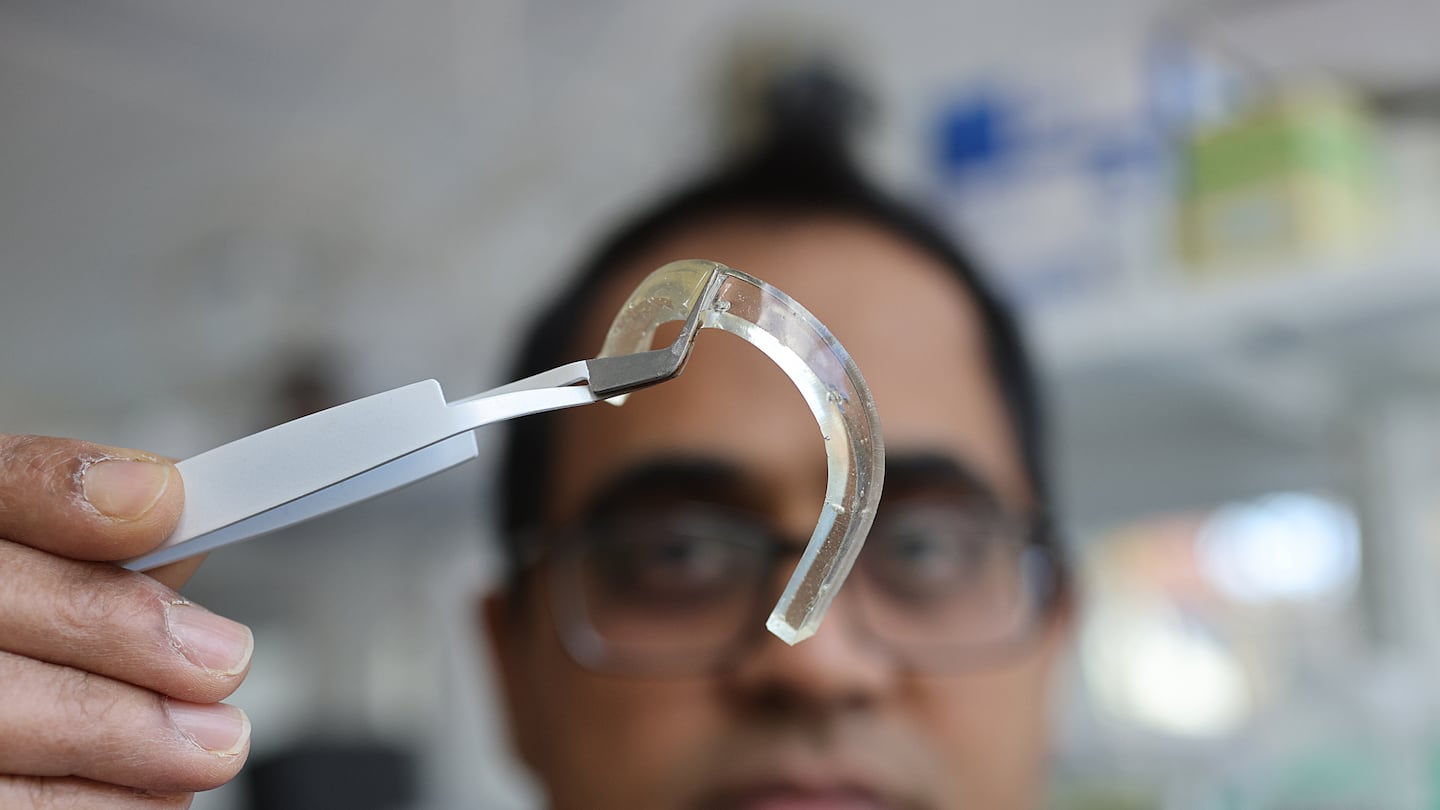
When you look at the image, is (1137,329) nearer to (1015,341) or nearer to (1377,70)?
(1015,341)

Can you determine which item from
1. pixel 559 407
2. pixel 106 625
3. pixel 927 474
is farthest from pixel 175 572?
pixel 927 474

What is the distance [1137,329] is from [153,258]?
1.74 m

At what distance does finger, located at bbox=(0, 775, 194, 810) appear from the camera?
322 millimetres

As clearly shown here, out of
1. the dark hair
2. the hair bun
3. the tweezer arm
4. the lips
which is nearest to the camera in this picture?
the tweezer arm

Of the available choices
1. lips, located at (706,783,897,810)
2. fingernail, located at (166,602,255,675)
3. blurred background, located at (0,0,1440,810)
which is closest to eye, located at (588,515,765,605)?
lips, located at (706,783,897,810)

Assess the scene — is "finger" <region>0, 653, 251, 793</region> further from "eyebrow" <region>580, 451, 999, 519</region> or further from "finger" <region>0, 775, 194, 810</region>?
"eyebrow" <region>580, 451, 999, 519</region>

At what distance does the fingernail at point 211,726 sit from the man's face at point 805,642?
0.38 m

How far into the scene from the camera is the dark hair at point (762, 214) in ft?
2.68

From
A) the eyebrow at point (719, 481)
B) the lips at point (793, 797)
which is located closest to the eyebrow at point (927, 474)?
the eyebrow at point (719, 481)

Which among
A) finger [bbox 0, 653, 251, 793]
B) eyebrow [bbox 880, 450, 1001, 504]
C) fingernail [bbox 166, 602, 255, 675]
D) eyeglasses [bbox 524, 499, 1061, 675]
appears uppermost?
eyebrow [bbox 880, 450, 1001, 504]

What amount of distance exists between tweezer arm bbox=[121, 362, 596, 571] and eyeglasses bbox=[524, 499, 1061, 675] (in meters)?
0.43

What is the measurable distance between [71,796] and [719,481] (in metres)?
0.45

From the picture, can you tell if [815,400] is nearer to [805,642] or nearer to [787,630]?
[787,630]

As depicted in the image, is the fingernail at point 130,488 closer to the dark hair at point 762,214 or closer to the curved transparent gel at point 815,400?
the curved transparent gel at point 815,400
